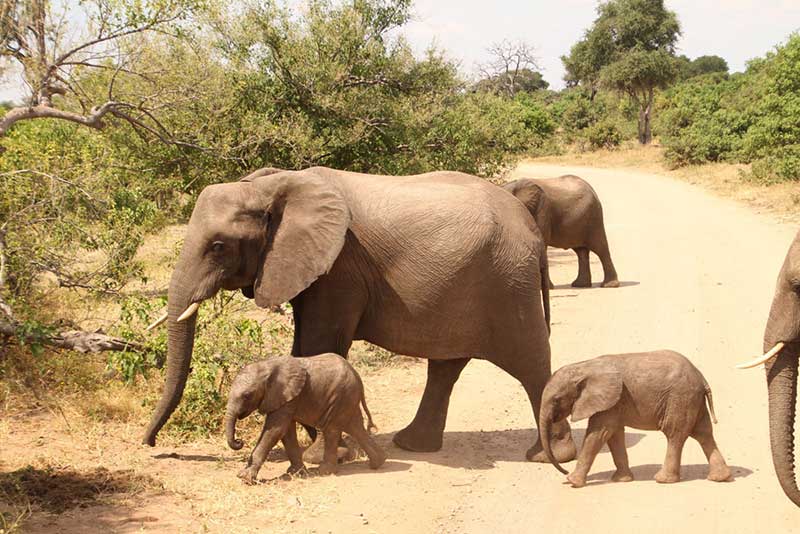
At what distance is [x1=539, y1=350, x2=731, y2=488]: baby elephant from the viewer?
6.15 metres

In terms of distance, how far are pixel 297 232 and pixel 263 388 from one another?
119cm

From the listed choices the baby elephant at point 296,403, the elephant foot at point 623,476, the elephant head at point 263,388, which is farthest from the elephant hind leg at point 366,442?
the elephant foot at point 623,476

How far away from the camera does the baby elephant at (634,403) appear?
6.15 m

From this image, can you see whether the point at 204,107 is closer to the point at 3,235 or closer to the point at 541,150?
the point at 3,235

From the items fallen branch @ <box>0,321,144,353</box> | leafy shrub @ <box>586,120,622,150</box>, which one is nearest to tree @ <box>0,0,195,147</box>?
fallen branch @ <box>0,321,144,353</box>

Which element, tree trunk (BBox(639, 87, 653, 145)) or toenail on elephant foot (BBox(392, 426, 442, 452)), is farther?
tree trunk (BBox(639, 87, 653, 145))

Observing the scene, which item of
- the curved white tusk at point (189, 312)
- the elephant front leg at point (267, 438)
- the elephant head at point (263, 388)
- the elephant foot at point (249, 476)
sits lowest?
the elephant foot at point (249, 476)

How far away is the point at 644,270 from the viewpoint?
51.5 ft

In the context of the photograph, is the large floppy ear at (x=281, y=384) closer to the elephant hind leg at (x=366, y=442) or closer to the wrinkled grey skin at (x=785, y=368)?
the elephant hind leg at (x=366, y=442)

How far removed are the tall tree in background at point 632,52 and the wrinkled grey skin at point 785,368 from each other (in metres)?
44.3

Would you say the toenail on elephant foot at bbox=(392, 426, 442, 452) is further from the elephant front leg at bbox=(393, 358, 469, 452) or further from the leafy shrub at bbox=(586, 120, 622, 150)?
the leafy shrub at bbox=(586, 120, 622, 150)

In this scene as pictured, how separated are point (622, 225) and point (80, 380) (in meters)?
15.6

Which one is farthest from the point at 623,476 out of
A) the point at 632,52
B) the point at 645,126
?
the point at 632,52

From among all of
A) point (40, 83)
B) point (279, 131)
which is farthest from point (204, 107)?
point (40, 83)
